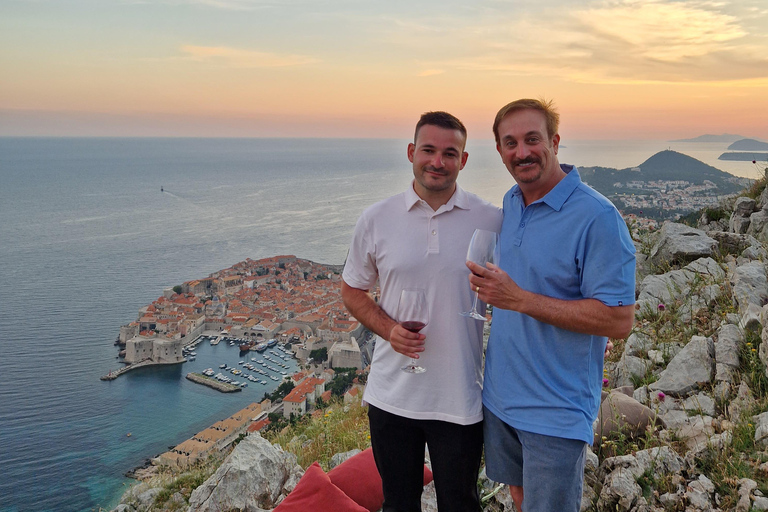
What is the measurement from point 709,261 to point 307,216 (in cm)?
5605

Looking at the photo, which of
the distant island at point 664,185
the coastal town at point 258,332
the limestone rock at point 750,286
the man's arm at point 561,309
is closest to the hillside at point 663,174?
the distant island at point 664,185

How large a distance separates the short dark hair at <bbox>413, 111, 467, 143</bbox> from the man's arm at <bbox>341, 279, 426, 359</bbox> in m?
0.76

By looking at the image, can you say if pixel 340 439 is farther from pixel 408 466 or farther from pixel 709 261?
pixel 709 261

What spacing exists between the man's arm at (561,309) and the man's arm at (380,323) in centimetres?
37

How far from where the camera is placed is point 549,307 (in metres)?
1.54

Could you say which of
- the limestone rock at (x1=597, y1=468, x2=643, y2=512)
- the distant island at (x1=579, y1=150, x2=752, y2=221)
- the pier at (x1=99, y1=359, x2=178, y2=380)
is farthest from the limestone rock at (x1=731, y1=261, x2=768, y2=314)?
the pier at (x1=99, y1=359, x2=178, y2=380)

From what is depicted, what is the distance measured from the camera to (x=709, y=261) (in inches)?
201

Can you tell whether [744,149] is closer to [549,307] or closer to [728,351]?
[728,351]

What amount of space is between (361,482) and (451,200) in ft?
6.00

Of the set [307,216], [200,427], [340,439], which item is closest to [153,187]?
[307,216]

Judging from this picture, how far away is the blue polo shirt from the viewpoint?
60.0 inches

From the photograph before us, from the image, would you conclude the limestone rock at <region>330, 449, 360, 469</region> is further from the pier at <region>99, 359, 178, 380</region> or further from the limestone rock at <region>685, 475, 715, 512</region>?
the pier at <region>99, 359, 178, 380</region>

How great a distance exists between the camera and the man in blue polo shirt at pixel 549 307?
5.01ft

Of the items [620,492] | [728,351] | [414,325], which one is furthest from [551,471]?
[728,351]
